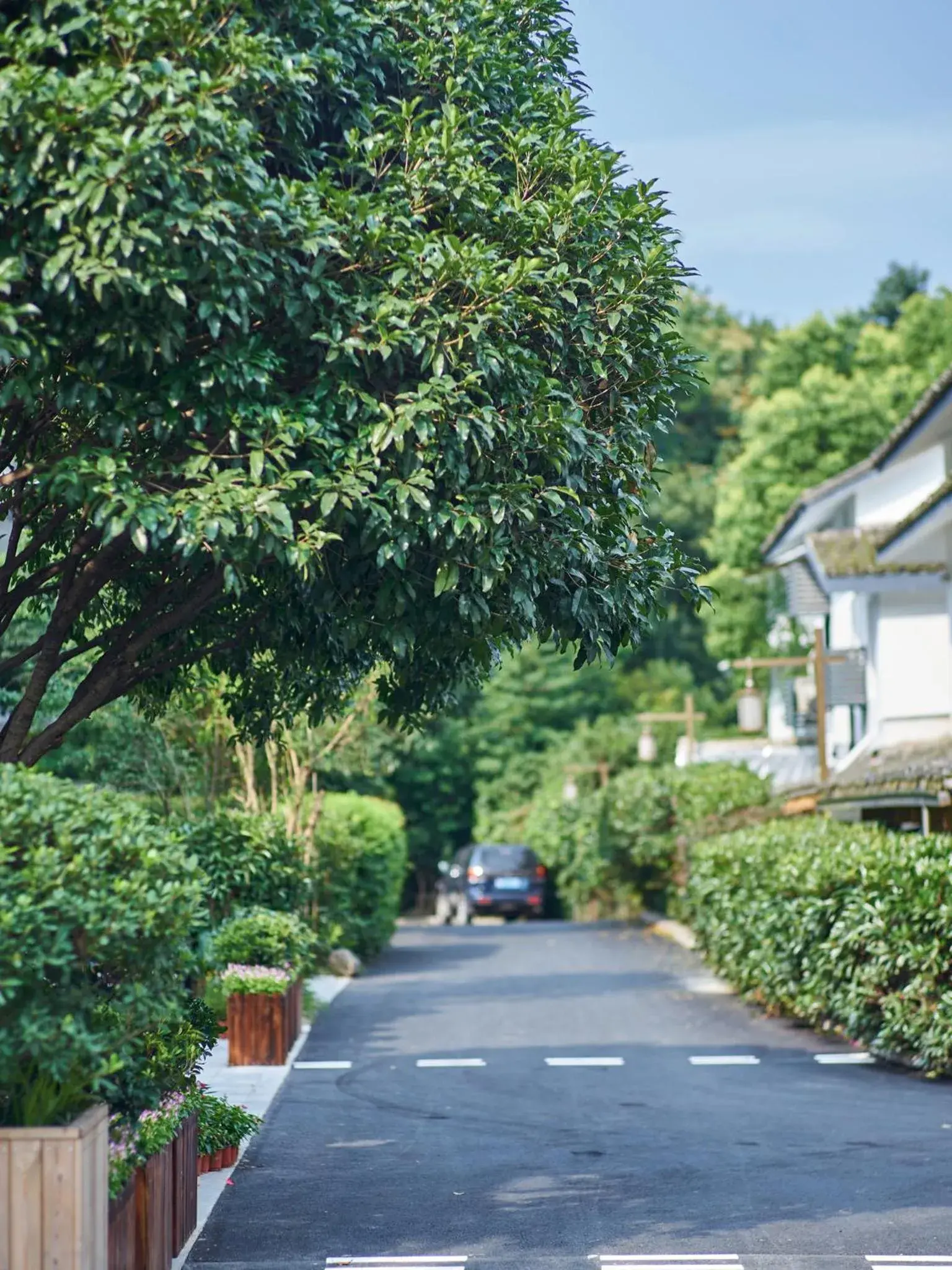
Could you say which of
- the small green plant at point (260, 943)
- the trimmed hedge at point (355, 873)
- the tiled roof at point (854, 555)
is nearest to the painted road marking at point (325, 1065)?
the small green plant at point (260, 943)

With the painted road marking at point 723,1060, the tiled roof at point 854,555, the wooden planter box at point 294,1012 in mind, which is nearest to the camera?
the painted road marking at point 723,1060

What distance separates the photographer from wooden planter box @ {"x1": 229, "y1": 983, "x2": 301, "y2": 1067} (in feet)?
55.9

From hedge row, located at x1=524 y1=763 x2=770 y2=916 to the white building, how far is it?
246cm

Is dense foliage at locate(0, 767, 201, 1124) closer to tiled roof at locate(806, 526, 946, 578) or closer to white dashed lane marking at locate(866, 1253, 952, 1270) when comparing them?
white dashed lane marking at locate(866, 1253, 952, 1270)

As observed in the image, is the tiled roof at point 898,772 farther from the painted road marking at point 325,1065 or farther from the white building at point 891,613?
the painted road marking at point 325,1065

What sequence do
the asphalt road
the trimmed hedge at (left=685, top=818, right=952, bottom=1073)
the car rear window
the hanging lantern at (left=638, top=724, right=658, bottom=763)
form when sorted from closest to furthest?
1. the asphalt road
2. the trimmed hedge at (left=685, top=818, right=952, bottom=1073)
3. the hanging lantern at (left=638, top=724, right=658, bottom=763)
4. the car rear window

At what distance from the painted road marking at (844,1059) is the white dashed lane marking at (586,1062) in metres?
2.09

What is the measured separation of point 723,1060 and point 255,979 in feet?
16.2

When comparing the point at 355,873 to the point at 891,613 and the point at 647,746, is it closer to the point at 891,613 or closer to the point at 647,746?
the point at 891,613

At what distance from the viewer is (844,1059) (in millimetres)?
18062

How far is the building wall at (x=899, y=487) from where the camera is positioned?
106 ft

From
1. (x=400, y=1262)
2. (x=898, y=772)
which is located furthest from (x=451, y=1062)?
(x=898, y=772)

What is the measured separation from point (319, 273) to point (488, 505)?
4.57 feet

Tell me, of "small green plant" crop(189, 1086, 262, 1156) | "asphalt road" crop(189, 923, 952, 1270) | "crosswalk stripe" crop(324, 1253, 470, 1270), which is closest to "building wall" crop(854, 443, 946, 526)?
"asphalt road" crop(189, 923, 952, 1270)
